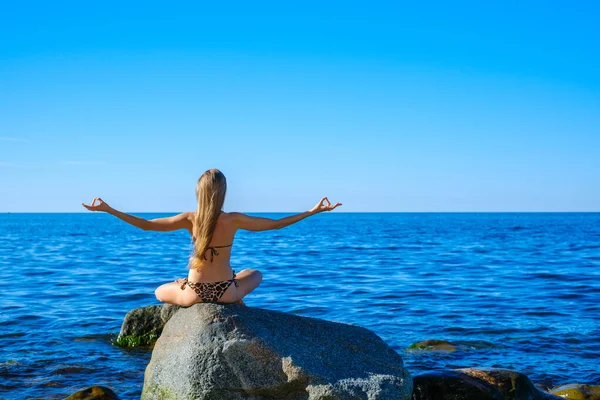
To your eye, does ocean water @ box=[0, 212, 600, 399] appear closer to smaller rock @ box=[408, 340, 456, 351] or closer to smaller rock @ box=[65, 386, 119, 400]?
smaller rock @ box=[408, 340, 456, 351]

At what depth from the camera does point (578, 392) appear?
9234 mm

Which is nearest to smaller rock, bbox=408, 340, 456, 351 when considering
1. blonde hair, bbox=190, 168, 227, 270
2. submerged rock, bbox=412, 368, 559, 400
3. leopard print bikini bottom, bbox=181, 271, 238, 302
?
submerged rock, bbox=412, 368, 559, 400

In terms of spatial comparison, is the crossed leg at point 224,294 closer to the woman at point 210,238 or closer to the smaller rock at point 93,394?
the woman at point 210,238

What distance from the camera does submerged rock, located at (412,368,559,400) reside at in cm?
794

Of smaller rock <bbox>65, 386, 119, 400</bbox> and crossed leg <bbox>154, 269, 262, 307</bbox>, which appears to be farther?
smaller rock <bbox>65, 386, 119, 400</bbox>

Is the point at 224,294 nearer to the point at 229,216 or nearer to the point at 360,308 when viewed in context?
the point at 229,216

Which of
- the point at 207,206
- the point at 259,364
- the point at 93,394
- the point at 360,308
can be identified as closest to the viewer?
the point at 259,364

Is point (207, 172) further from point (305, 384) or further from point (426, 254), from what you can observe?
point (426, 254)

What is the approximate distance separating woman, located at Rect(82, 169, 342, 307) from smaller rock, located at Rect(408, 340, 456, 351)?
5.81m

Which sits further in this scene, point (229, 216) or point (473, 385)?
point (473, 385)

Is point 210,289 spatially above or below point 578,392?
above

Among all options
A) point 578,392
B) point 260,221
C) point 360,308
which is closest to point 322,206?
point 260,221

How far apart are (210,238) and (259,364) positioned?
1.63 meters

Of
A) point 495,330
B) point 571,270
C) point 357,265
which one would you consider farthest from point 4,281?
point 571,270
